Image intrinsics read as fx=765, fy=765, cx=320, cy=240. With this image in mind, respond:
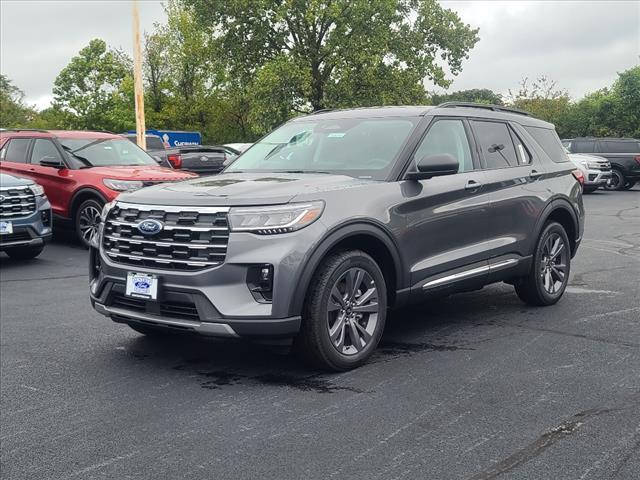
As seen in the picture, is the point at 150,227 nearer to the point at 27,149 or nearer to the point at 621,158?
the point at 27,149

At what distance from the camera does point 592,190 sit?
82.4 feet

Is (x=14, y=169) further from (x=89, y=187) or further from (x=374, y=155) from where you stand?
(x=374, y=155)

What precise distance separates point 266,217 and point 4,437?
190 cm

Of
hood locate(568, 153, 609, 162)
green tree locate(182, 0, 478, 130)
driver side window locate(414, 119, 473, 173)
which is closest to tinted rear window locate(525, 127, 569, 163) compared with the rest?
driver side window locate(414, 119, 473, 173)

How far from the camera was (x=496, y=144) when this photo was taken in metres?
6.71

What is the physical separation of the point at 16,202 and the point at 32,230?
0.42m

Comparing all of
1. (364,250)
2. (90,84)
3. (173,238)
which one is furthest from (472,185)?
(90,84)

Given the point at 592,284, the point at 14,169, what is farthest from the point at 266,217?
the point at 14,169

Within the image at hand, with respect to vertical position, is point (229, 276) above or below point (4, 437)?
above

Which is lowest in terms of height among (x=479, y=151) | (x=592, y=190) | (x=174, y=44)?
(x=592, y=190)

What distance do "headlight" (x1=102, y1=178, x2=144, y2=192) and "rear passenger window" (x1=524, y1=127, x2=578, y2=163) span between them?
6.25 meters

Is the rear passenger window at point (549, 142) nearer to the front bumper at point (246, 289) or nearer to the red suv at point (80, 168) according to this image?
the front bumper at point (246, 289)

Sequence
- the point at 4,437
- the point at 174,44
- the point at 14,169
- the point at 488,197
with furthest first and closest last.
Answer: the point at 174,44, the point at 14,169, the point at 488,197, the point at 4,437

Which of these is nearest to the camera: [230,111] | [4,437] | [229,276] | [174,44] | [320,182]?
[4,437]
